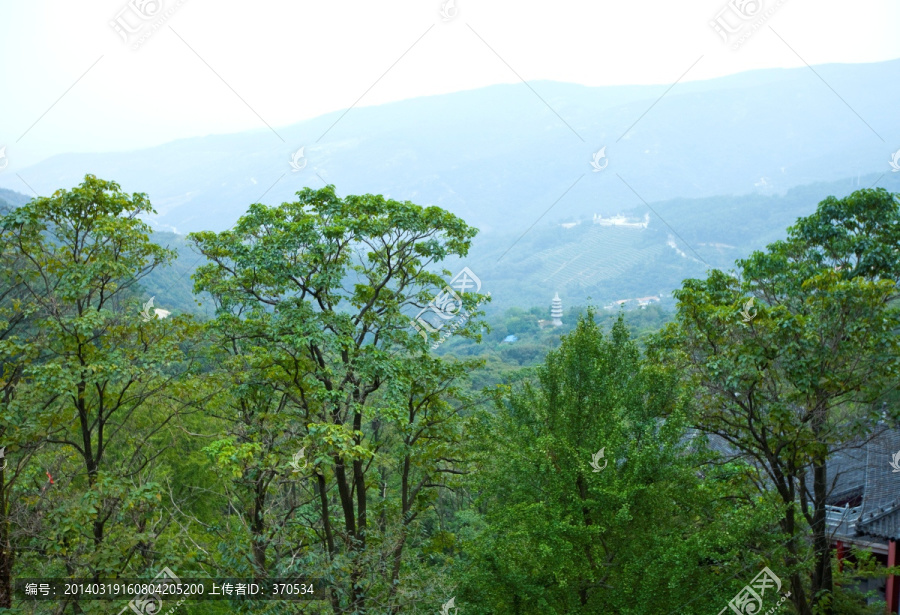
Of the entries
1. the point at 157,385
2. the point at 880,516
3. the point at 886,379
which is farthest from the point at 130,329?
the point at 880,516

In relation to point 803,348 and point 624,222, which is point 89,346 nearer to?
point 803,348

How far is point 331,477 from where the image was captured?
13.5 meters

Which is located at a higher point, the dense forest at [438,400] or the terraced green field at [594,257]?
the terraced green field at [594,257]

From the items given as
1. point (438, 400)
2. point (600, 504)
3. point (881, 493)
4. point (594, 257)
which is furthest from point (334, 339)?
point (594, 257)

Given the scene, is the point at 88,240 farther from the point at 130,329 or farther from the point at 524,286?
the point at 524,286

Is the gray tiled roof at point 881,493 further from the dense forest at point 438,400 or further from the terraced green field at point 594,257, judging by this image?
the terraced green field at point 594,257

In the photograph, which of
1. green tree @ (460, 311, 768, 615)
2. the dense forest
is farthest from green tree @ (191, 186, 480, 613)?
green tree @ (460, 311, 768, 615)

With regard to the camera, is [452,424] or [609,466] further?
[452,424]

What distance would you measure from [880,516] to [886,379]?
5210mm

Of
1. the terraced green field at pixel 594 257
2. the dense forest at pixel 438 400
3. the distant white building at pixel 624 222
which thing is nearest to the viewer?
the dense forest at pixel 438 400

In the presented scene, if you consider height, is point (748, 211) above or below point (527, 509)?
above

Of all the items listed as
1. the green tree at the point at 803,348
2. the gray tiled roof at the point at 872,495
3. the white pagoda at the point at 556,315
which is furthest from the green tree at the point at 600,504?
the white pagoda at the point at 556,315

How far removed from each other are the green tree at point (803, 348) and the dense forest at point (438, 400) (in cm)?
4

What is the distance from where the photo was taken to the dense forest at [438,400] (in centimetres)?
896
